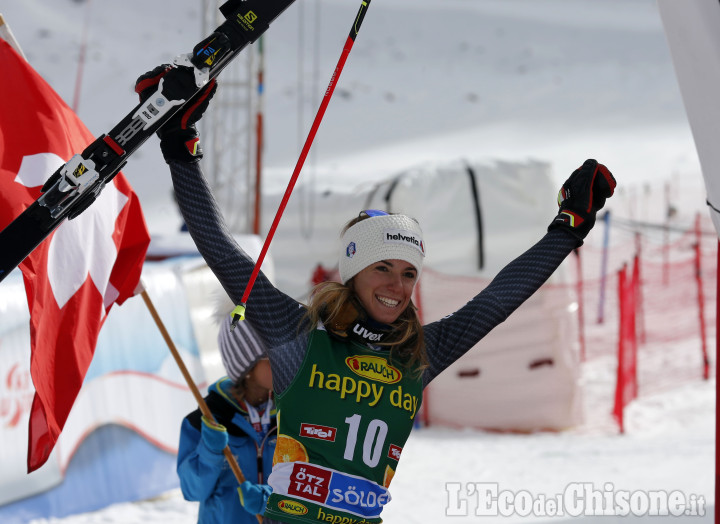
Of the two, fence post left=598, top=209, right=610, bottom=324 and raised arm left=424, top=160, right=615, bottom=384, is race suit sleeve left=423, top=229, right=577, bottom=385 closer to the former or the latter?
raised arm left=424, top=160, right=615, bottom=384

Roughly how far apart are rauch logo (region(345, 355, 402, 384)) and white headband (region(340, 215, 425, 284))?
213 mm

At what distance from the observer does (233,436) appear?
2744mm

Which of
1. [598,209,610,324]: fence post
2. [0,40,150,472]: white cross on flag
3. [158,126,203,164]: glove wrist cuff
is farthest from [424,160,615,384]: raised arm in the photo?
[598,209,610,324]: fence post

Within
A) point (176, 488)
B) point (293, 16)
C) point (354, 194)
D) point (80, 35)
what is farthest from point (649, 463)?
point (293, 16)

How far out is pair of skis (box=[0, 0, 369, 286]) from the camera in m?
1.73

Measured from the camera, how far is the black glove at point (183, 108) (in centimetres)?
177

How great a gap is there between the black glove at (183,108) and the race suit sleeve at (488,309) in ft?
2.31

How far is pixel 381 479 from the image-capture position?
1.89 meters

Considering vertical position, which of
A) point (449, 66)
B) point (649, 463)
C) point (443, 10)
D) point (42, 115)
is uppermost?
point (443, 10)

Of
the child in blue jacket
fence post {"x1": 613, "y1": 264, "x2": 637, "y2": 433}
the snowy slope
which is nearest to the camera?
the child in blue jacket

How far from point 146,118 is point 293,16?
27.9 metres

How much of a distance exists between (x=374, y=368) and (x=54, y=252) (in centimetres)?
102

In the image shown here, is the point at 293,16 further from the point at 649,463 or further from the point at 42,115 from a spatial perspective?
the point at 42,115

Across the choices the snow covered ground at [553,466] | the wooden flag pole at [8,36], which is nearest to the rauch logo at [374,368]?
the wooden flag pole at [8,36]
